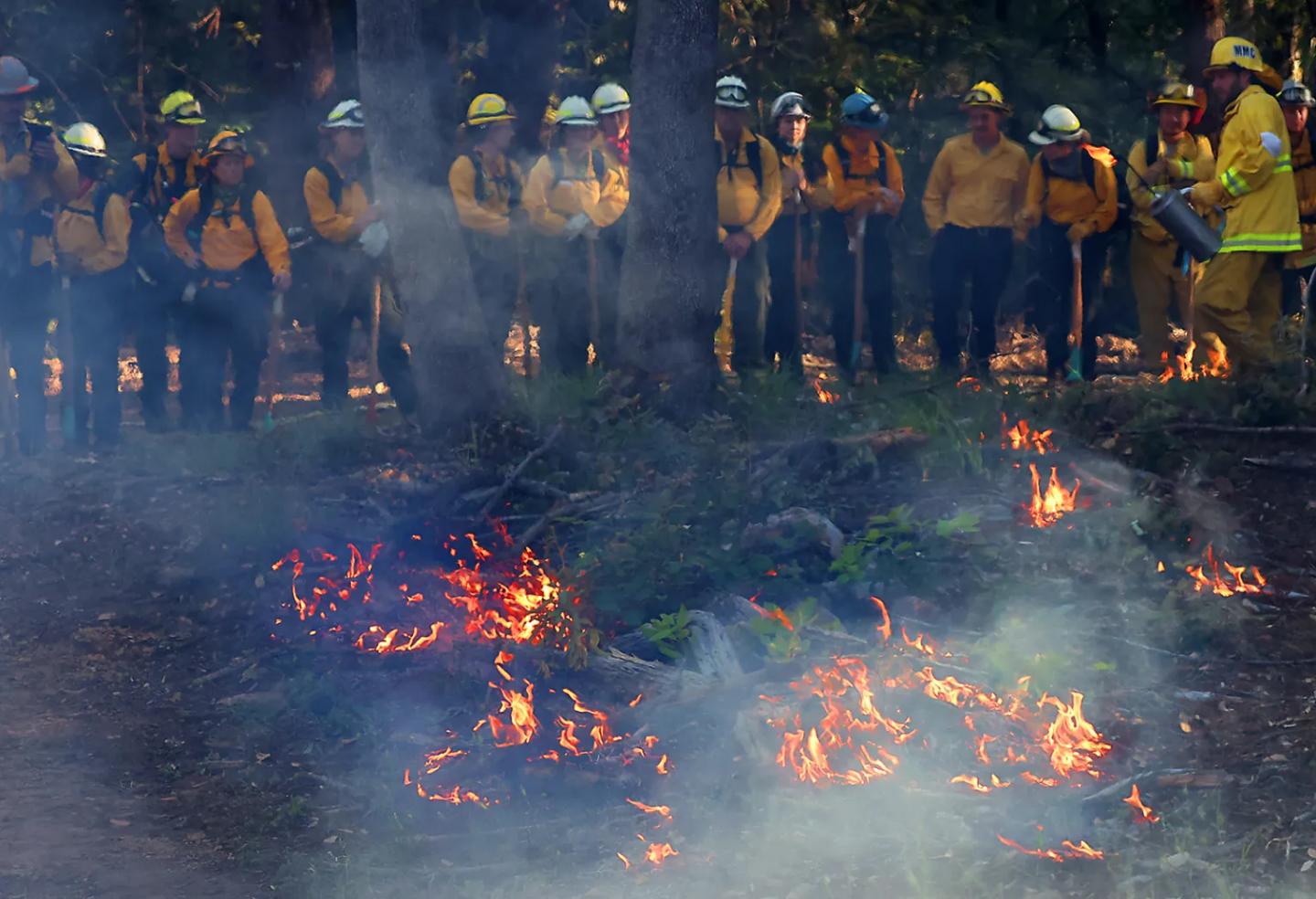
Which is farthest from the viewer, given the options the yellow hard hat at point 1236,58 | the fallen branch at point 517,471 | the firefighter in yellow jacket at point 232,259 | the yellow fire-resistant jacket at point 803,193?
the yellow fire-resistant jacket at point 803,193

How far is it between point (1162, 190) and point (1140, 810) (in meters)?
6.58

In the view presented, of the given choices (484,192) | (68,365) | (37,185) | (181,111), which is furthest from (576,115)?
(68,365)

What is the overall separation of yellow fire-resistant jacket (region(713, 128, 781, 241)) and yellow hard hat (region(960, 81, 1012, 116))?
1.43 metres

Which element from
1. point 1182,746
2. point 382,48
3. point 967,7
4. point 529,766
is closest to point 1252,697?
point 1182,746

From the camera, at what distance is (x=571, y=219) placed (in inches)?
480

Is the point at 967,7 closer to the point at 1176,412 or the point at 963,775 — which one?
the point at 1176,412

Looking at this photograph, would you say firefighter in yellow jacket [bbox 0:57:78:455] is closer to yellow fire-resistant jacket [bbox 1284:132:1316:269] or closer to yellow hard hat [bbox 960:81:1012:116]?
yellow hard hat [bbox 960:81:1012:116]

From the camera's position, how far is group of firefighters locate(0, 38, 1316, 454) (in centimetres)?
1160

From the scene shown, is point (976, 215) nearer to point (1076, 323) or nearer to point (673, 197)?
point (1076, 323)

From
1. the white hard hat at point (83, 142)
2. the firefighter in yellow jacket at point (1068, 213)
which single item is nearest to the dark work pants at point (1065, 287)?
the firefighter in yellow jacket at point (1068, 213)

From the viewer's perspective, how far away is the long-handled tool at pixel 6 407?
11719 mm

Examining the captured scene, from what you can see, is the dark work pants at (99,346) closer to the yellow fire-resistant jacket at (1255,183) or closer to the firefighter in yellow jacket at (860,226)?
the firefighter in yellow jacket at (860,226)

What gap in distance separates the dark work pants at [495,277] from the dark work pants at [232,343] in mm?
1551

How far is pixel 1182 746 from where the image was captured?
609 centimetres
